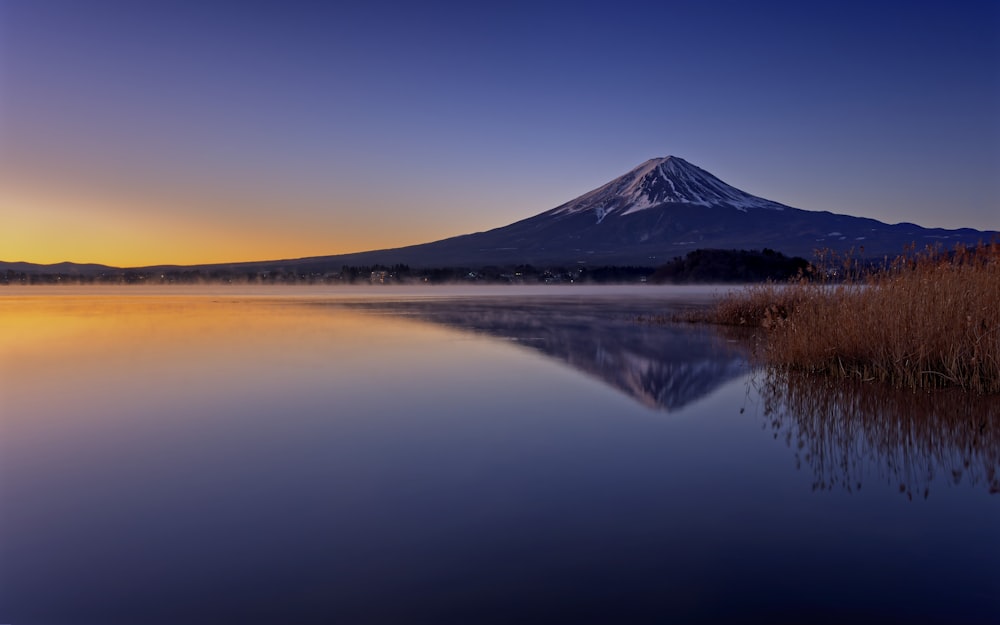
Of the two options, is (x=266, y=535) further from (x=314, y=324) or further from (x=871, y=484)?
(x=314, y=324)

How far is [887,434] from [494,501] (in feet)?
12.0

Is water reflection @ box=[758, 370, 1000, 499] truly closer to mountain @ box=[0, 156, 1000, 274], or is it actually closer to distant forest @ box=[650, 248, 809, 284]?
distant forest @ box=[650, 248, 809, 284]

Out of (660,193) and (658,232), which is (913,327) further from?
(660,193)

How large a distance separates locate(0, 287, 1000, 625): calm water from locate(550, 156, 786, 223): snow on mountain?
143 metres

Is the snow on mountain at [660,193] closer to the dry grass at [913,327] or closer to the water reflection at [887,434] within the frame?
the dry grass at [913,327]

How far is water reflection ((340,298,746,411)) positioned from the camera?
29.3 feet

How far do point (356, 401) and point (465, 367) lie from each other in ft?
9.88

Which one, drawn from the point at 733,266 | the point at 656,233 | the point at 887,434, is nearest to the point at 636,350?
the point at 887,434

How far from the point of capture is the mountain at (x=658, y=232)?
12719 cm

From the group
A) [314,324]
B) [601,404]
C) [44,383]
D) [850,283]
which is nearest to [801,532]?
[601,404]

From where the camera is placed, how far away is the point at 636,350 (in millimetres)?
12859

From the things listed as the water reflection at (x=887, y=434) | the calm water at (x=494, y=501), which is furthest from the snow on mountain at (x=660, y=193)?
the calm water at (x=494, y=501)

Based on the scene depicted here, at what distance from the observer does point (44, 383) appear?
923 centimetres

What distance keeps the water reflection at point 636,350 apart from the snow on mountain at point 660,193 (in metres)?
131
